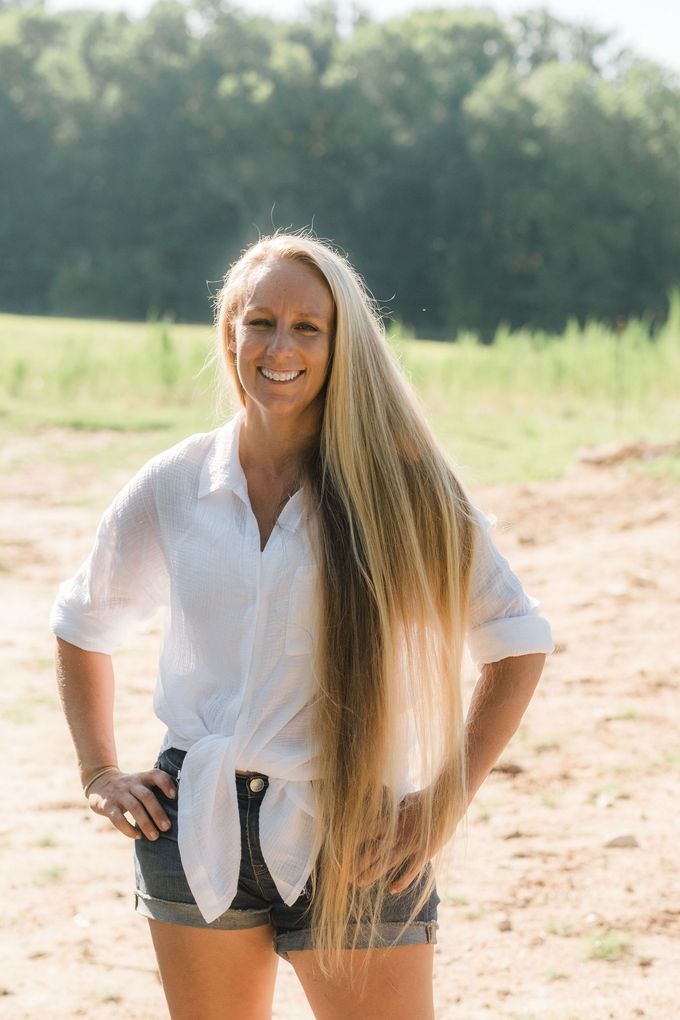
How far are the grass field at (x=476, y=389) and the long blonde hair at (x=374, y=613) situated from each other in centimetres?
1180

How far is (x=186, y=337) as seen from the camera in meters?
21.9

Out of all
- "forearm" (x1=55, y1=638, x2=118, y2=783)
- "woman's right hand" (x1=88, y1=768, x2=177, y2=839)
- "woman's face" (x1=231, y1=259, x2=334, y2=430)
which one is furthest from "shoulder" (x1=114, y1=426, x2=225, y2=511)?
"woman's right hand" (x1=88, y1=768, x2=177, y2=839)

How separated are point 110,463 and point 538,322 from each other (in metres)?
40.6

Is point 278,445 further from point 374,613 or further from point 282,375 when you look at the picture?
point 374,613

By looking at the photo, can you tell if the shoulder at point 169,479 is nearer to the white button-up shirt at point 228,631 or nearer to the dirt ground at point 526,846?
the white button-up shirt at point 228,631

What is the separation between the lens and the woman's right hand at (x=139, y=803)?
2000mm

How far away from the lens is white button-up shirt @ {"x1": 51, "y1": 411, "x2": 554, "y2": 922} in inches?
76.4

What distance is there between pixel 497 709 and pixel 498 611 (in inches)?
6.2

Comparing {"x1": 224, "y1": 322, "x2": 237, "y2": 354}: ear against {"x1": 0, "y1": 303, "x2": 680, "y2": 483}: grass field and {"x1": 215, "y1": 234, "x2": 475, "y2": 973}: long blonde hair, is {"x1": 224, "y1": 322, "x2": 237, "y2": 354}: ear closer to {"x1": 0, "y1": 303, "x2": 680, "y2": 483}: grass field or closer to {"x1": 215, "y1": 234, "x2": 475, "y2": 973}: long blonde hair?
{"x1": 215, "y1": 234, "x2": 475, "y2": 973}: long blonde hair

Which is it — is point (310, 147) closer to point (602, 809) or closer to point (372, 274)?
point (372, 274)

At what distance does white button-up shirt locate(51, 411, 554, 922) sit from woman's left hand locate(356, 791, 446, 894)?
3.6 inches

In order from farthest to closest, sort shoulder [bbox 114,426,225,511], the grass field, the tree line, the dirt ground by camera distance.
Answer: the tree line → the grass field → the dirt ground → shoulder [bbox 114,426,225,511]

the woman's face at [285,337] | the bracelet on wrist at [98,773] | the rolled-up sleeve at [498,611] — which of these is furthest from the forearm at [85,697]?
the rolled-up sleeve at [498,611]

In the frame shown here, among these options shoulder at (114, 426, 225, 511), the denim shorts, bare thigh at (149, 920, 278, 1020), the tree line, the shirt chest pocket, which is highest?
the tree line
